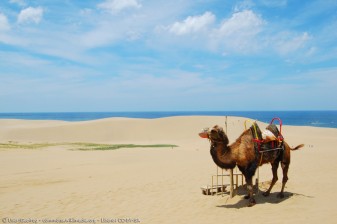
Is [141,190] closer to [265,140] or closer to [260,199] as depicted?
[260,199]

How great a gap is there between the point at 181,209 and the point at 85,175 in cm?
776

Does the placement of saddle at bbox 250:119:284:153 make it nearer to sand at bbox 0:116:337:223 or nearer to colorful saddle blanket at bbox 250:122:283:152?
colorful saddle blanket at bbox 250:122:283:152

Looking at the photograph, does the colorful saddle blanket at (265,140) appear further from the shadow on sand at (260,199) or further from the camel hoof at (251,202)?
the shadow on sand at (260,199)

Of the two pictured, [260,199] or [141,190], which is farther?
[141,190]

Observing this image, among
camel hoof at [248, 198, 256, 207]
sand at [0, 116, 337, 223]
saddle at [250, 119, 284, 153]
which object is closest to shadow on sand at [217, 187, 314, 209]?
sand at [0, 116, 337, 223]

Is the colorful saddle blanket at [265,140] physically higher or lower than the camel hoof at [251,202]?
higher

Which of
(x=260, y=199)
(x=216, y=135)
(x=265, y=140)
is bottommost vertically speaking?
(x=260, y=199)

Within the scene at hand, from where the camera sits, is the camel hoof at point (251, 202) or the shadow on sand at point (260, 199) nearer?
the camel hoof at point (251, 202)

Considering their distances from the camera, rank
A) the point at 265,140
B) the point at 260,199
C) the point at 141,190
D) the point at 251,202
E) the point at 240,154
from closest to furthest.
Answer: the point at 240,154 < the point at 251,202 < the point at 265,140 < the point at 260,199 < the point at 141,190

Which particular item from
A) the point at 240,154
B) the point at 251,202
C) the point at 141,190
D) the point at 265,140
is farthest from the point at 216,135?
the point at 141,190

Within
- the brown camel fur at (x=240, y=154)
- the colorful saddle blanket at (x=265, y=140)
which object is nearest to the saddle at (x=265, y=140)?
the colorful saddle blanket at (x=265, y=140)

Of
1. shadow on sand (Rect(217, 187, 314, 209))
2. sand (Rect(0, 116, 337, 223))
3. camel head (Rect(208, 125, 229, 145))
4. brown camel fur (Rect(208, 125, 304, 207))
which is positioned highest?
camel head (Rect(208, 125, 229, 145))

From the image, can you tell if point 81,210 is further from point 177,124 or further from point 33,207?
point 177,124

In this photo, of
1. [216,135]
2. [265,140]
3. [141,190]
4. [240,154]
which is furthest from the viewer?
[141,190]
